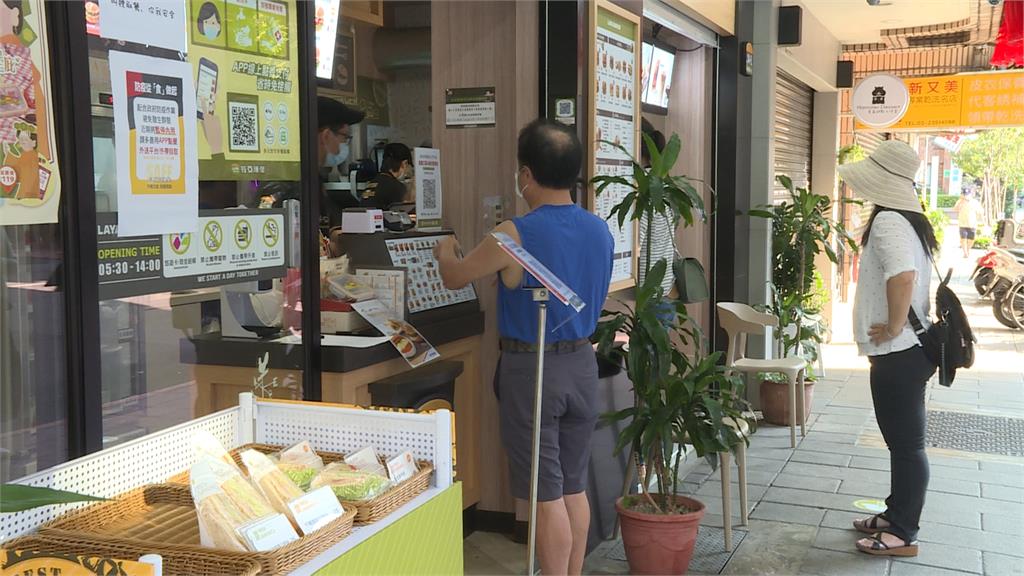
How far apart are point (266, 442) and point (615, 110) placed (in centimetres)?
249

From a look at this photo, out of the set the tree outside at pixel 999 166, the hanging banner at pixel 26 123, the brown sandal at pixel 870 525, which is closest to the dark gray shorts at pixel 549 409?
the hanging banner at pixel 26 123

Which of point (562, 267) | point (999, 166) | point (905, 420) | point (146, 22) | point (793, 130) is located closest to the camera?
point (146, 22)

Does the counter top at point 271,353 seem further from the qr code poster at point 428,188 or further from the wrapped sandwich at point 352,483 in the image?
the wrapped sandwich at point 352,483

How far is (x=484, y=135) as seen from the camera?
4254 millimetres

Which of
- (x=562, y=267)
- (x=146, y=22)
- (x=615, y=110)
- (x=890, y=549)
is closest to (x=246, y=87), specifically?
(x=146, y=22)

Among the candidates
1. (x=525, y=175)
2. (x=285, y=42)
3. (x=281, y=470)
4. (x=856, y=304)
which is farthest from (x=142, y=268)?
(x=856, y=304)

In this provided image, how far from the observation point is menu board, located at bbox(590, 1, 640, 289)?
162 inches

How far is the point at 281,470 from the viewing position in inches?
83.4

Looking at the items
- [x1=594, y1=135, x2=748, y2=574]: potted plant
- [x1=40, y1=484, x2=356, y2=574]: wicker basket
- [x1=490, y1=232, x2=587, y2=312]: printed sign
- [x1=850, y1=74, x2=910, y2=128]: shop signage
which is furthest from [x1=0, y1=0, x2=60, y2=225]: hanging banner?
[x1=850, y1=74, x2=910, y2=128]: shop signage

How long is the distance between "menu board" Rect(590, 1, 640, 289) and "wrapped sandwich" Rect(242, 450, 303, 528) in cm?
219

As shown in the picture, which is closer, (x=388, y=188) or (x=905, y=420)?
(x=905, y=420)

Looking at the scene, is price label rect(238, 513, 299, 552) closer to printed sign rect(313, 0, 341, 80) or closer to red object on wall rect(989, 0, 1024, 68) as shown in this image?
printed sign rect(313, 0, 341, 80)

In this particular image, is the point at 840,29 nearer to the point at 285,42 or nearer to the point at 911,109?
the point at 911,109

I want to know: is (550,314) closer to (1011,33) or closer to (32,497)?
(32,497)
